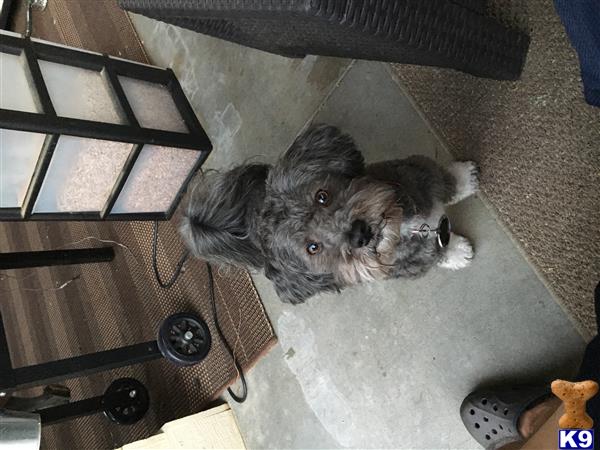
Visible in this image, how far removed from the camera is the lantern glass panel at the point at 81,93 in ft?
6.61

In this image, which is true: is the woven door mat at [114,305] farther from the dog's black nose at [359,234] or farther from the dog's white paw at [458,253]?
the dog's black nose at [359,234]

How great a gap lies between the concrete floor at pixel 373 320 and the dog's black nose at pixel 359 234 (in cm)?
69

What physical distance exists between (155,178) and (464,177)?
1368 millimetres

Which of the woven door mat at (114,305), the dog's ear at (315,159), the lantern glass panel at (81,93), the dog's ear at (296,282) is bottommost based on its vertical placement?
the woven door mat at (114,305)

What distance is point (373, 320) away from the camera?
7.82ft

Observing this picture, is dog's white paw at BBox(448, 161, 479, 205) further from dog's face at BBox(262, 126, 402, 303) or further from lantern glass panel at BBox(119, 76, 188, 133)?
lantern glass panel at BBox(119, 76, 188, 133)

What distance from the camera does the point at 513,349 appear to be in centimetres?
203

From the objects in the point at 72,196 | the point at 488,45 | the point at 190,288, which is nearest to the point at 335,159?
the point at 488,45

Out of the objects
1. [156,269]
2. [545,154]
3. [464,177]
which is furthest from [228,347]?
[545,154]

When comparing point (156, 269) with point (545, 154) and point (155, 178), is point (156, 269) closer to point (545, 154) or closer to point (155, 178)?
point (155, 178)

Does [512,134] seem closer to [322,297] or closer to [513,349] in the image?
[513,349]

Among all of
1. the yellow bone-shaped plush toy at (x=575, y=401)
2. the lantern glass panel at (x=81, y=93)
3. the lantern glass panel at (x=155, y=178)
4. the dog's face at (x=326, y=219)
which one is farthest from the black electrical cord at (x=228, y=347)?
the yellow bone-shaped plush toy at (x=575, y=401)

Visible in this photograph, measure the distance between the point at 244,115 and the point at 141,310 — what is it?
1.33 metres

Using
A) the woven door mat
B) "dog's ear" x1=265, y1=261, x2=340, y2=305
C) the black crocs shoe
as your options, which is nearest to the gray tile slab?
the woven door mat
